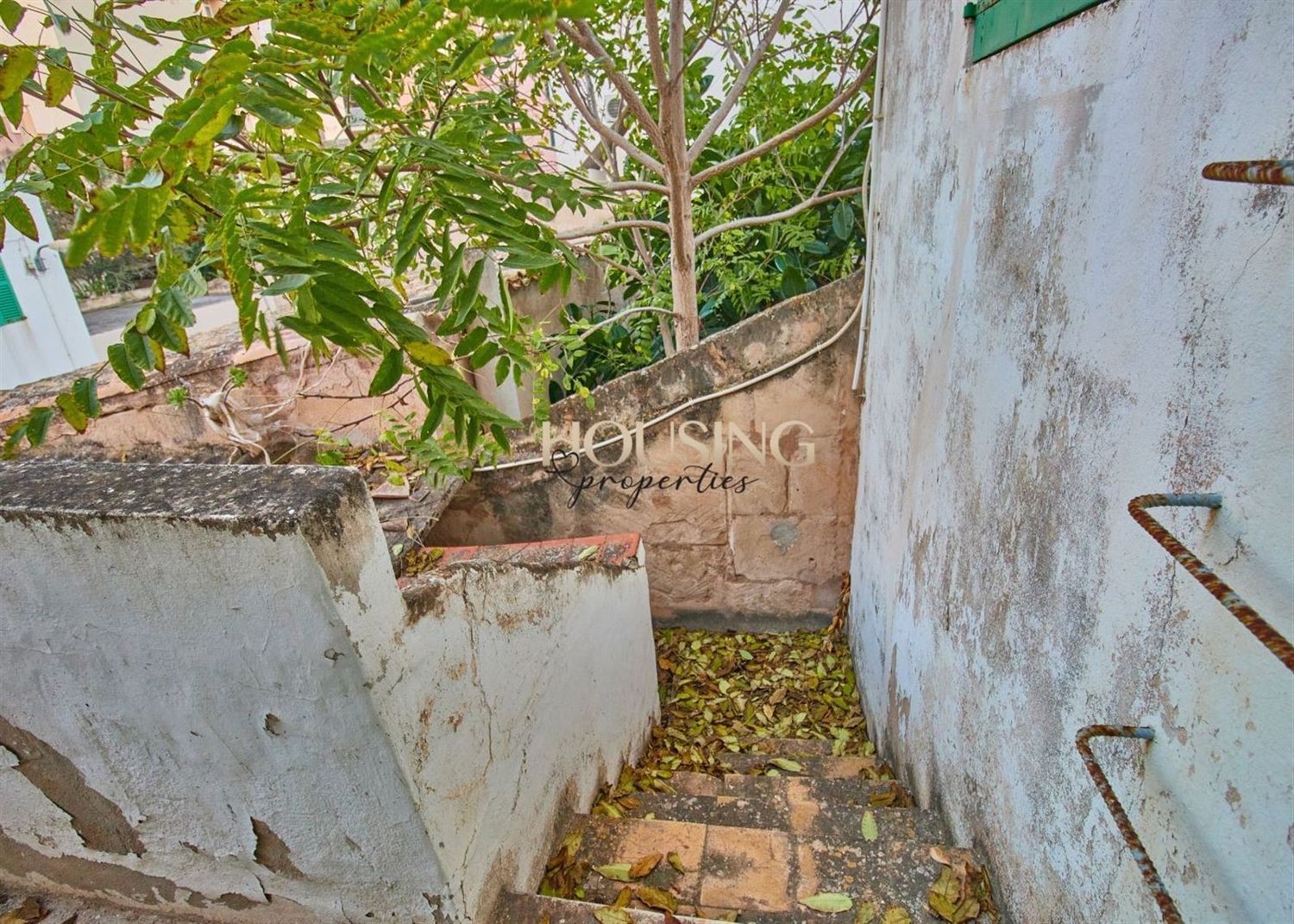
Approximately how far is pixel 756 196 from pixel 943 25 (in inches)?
106

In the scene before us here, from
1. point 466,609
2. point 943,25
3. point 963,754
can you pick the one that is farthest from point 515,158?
point 963,754

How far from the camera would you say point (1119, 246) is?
1064 millimetres

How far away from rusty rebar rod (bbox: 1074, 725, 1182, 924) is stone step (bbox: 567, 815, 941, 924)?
896mm

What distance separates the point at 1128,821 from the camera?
0.96 metres

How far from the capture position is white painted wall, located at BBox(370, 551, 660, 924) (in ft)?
3.83

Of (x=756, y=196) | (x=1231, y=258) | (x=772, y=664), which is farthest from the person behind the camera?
(x=756, y=196)

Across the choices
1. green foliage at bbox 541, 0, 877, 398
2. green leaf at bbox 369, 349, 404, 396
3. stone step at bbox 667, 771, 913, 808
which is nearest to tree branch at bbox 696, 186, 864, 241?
green foliage at bbox 541, 0, 877, 398

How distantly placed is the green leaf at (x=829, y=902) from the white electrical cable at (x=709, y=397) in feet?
6.90

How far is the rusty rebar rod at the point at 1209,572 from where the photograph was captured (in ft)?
2.21

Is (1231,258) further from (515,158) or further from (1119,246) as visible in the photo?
(515,158)

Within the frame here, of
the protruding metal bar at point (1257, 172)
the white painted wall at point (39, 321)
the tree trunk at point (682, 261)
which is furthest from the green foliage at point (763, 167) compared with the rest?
the white painted wall at point (39, 321)

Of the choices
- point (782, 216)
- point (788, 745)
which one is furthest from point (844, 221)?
point (788, 745)

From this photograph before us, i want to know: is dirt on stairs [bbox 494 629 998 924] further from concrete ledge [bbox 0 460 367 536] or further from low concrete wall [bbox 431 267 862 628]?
concrete ledge [bbox 0 460 367 536]

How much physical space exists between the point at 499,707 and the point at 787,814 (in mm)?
1295
